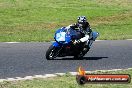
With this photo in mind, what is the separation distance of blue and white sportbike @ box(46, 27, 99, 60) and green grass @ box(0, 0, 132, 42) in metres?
4.59

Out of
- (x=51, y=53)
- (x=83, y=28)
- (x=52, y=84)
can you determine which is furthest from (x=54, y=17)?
(x=52, y=84)

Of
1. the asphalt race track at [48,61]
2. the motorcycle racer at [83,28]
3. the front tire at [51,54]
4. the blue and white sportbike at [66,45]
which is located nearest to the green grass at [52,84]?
the asphalt race track at [48,61]

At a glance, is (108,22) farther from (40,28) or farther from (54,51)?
(54,51)

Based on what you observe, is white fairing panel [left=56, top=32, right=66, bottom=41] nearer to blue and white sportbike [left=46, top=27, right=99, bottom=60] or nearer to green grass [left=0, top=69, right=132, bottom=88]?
blue and white sportbike [left=46, top=27, right=99, bottom=60]

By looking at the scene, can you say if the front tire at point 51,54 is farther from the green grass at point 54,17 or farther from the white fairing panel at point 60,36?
the green grass at point 54,17

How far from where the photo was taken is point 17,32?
78.4ft

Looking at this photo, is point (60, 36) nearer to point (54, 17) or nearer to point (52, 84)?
point (52, 84)

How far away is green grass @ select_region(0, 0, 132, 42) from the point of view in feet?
76.4

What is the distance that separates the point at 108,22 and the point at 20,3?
8809 millimetres

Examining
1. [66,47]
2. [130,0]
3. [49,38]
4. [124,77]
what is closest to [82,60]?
[66,47]

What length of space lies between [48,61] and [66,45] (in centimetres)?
91

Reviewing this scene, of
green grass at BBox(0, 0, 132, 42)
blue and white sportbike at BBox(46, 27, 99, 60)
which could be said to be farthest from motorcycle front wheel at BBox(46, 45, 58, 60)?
green grass at BBox(0, 0, 132, 42)

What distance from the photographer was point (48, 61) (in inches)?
603

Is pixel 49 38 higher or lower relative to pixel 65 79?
lower
